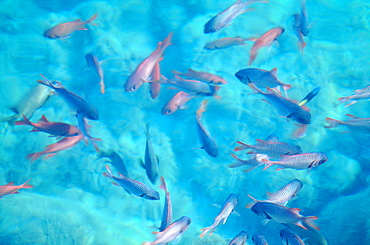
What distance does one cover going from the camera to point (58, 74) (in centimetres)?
618

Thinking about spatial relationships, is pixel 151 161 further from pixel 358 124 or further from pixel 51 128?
pixel 358 124

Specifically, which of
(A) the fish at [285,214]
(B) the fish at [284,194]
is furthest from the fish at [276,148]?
(A) the fish at [285,214]

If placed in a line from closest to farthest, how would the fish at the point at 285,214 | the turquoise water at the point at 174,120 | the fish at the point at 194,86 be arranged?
the fish at the point at 285,214, the fish at the point at 194,86, the turquoise water at the point at 174,120

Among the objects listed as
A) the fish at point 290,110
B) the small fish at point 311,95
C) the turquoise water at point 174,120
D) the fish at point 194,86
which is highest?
the small fish at point 311,95

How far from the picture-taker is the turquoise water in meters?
4.84

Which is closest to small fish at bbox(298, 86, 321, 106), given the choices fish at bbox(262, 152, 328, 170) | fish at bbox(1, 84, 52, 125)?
fish at bbox(262, 152, 328, 170)

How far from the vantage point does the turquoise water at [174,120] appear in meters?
4.84

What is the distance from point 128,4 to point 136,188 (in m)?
5.23

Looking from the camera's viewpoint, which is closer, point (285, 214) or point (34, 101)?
point (285, 214)

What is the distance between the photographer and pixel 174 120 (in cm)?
595

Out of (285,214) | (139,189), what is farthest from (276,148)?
(139,189)

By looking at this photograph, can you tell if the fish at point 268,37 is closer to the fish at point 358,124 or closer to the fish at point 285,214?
the fish at point 358,124

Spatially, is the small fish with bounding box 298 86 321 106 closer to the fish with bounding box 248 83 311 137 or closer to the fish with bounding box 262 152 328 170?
the fish with bounding box 248 83 311 137

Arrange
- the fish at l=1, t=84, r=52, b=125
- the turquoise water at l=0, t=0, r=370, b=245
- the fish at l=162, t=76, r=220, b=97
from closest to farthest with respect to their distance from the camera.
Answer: the fish at l=162, t=76, r=220, b=97 → the fish at l=1, t=84, r=52, b=125 → the turquoise water at l=0, t=0, r=370, b=245
